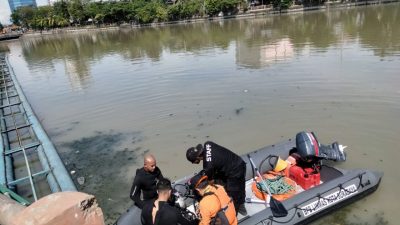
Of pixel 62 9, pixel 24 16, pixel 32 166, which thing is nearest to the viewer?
pixel 32 166

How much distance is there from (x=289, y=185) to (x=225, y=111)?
545cm

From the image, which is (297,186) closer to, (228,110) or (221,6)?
(228,110)

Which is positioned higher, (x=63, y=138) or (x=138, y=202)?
(x=138, y=202)

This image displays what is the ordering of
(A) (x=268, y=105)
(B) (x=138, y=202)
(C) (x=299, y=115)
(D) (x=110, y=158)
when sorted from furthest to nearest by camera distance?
(A) (x=268, y=105)
(C) (x=299, y=115)
(D) (x=110, y=158)
(B) (x=138, y=202)

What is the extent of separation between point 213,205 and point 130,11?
69.5 meters

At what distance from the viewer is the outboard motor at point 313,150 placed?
6.16 meters

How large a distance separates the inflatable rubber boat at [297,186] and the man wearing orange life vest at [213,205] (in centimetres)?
107

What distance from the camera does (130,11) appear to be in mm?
68938

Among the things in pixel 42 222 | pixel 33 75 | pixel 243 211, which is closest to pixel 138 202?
pixel 243 211

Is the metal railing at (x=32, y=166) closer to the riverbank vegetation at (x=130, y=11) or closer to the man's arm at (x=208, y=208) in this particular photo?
Result: the man's arm at (x=208, y=208)

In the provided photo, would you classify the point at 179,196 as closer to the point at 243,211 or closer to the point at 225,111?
the point at 243,211

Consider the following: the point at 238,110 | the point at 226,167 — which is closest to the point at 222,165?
the point at 226,167

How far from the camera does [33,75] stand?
2286 cm

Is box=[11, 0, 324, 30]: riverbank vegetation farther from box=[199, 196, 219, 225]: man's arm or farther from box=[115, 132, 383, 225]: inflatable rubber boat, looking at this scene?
box=[199, 196, 219, 225]: man's arm
